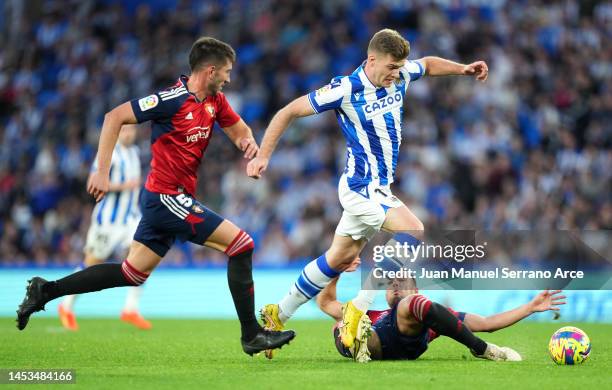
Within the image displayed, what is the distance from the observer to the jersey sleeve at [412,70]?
329 inches

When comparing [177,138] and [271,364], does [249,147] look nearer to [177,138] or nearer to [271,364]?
[177,138]

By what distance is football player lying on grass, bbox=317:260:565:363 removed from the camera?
718 centimetres

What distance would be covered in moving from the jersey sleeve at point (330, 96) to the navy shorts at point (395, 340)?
1.73 meters

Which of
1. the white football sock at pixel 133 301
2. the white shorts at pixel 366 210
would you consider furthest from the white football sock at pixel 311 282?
the white football sock at pixel 133 301

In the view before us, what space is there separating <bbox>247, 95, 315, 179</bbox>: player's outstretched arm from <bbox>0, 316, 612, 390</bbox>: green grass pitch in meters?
1.53

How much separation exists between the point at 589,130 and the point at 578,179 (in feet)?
4.02

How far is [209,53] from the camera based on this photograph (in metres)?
7.83

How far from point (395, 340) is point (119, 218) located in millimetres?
5350

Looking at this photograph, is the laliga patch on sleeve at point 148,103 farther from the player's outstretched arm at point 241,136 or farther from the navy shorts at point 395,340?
the navy shorts at point 395,340

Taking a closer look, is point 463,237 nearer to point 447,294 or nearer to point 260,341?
point 447,294

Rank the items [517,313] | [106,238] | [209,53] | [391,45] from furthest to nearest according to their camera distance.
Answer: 1. [106,238]
2. [391,45]
3. [209,53]
4. [517,313]

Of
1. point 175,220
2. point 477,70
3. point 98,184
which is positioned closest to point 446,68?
point 477,70

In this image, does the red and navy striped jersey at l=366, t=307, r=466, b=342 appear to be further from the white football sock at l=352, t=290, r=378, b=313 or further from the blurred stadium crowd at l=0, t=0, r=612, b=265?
the blurred stadium crowd at l=0, t=0, r=612, b=265

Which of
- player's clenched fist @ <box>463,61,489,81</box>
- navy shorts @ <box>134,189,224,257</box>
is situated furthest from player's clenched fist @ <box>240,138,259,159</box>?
player's clenched fist @ <box>463,61,489,81</box>
